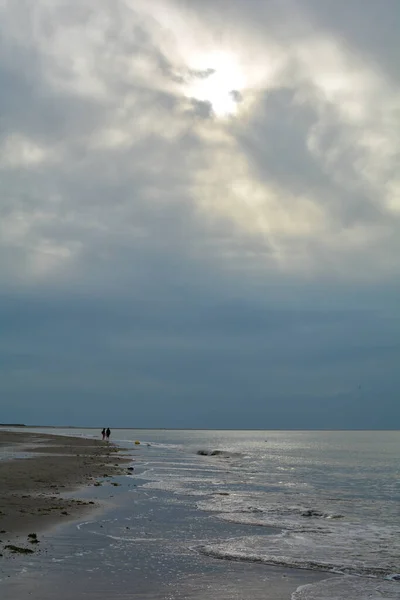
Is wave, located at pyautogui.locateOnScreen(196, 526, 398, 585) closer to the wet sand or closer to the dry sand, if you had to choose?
the wet sand

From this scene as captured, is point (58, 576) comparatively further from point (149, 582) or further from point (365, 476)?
point (365, 476)

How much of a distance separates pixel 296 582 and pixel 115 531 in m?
7.07

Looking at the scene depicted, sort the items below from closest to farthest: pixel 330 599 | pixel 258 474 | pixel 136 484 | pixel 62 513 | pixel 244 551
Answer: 1. pixel 330 599
2. pixel 244 551
3. pixel 62 513
4. pixel 136 484
5. pixel 258 474

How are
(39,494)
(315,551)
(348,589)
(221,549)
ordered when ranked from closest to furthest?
1. (348,589)
2. (221,549)
3. (315,551)
4. (39,494)

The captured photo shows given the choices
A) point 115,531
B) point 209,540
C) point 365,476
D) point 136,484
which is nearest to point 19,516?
point 115,531

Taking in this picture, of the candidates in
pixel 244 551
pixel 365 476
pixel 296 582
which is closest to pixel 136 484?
pixel 244 551

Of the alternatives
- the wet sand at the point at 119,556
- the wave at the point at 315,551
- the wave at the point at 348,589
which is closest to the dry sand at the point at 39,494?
the wet sand at the point at 119,556

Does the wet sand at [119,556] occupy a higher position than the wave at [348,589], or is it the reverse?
the wet sand at [119,556]

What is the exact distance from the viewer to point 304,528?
2202 centimetres

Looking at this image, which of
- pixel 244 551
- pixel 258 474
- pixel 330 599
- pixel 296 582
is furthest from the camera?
pixel 258 474

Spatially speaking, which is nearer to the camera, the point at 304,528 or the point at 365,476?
the point at 304,528

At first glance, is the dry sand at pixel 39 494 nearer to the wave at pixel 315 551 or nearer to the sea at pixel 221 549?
the sea at pixel 221 549

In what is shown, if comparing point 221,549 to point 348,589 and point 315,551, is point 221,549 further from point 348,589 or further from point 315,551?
point 348,589

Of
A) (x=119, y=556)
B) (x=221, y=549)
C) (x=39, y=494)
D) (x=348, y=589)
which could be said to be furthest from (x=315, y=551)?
(x=39, y=494)
